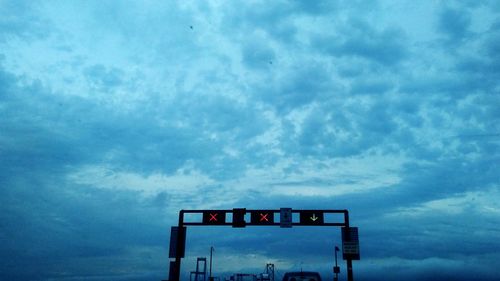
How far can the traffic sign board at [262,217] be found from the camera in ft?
84.9

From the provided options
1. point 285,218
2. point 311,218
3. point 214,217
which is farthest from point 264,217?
point 214,217

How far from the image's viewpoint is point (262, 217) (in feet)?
85.3

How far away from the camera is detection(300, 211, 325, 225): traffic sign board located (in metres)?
25.5

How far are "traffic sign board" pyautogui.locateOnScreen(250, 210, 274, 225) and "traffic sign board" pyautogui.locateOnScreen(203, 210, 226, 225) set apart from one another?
6.08 ft

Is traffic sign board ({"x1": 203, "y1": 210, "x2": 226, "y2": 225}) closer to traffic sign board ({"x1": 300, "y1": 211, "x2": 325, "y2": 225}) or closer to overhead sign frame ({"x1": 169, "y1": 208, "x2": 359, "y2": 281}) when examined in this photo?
overhead sign frame ({"x1": 169, "y1": 208, "x2": 359, "y2": 281})

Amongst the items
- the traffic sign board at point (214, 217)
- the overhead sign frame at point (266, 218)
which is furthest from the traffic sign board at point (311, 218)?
the traffic sign board at point (214, 217)

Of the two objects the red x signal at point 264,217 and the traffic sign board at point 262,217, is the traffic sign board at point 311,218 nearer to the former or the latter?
Result: the traffic sign board at point 262,217

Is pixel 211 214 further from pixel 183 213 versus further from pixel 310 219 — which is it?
pixel 310 219

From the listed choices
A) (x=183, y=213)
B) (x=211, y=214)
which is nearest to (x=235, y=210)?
(x=211, y=214)

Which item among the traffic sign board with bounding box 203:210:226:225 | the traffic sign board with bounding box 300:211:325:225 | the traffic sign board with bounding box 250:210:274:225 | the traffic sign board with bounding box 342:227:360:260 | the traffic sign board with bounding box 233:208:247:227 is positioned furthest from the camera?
the traffic sign board with bounding box 203:210:226:225

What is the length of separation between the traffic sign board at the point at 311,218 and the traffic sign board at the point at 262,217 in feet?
6.38

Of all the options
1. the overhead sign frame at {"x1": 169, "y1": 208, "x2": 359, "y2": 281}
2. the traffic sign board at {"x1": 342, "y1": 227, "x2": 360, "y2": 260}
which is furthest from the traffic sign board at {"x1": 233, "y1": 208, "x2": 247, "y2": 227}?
the traffic sign board at {"x1": 342, "y1": 227, "x2": 360, "y2": 260}

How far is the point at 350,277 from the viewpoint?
2347 cm

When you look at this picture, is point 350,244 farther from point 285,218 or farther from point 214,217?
point 214,217
